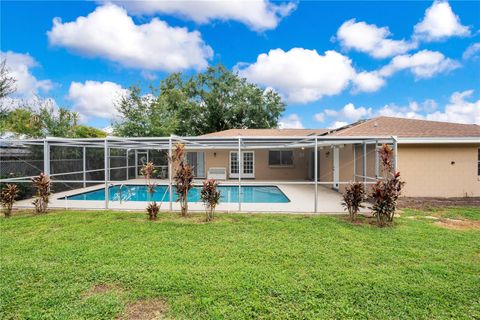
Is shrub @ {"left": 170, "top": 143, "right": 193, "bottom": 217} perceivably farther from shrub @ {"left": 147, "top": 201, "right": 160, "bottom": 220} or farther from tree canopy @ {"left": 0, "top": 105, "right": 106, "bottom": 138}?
tree canopy @ {"left": 0, "top": 105, "right": 106, "bottom": 138}

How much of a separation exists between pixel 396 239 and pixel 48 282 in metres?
6.77

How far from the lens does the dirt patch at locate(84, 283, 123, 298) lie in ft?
12.5

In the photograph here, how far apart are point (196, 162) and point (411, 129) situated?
14362mm

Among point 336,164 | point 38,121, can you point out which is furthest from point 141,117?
point 336,164

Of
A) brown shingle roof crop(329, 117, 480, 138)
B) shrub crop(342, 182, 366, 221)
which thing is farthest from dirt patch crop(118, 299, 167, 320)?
brown shingle roof crop(329, 117, 480, 138)

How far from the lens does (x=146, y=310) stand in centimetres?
344

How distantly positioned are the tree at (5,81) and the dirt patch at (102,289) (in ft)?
51.5

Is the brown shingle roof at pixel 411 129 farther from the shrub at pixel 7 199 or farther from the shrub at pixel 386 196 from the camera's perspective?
the shrub at pixel 7 199

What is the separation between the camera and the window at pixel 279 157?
20203 mm

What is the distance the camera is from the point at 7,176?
11.5 metres

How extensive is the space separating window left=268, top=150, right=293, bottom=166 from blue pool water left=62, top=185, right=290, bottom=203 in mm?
3961

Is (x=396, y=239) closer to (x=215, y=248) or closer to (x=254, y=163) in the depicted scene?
(x=215, y=248)

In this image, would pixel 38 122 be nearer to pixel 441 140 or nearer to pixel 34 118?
pixel 34 118

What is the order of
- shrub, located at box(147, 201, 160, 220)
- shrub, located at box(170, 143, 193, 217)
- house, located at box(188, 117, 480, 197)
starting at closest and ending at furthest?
shrub, located at box(147, 201, 160, 220) → shrub, located at box(170, 143, 193, 217) → house, located at box(188, 117, 480, 197)
